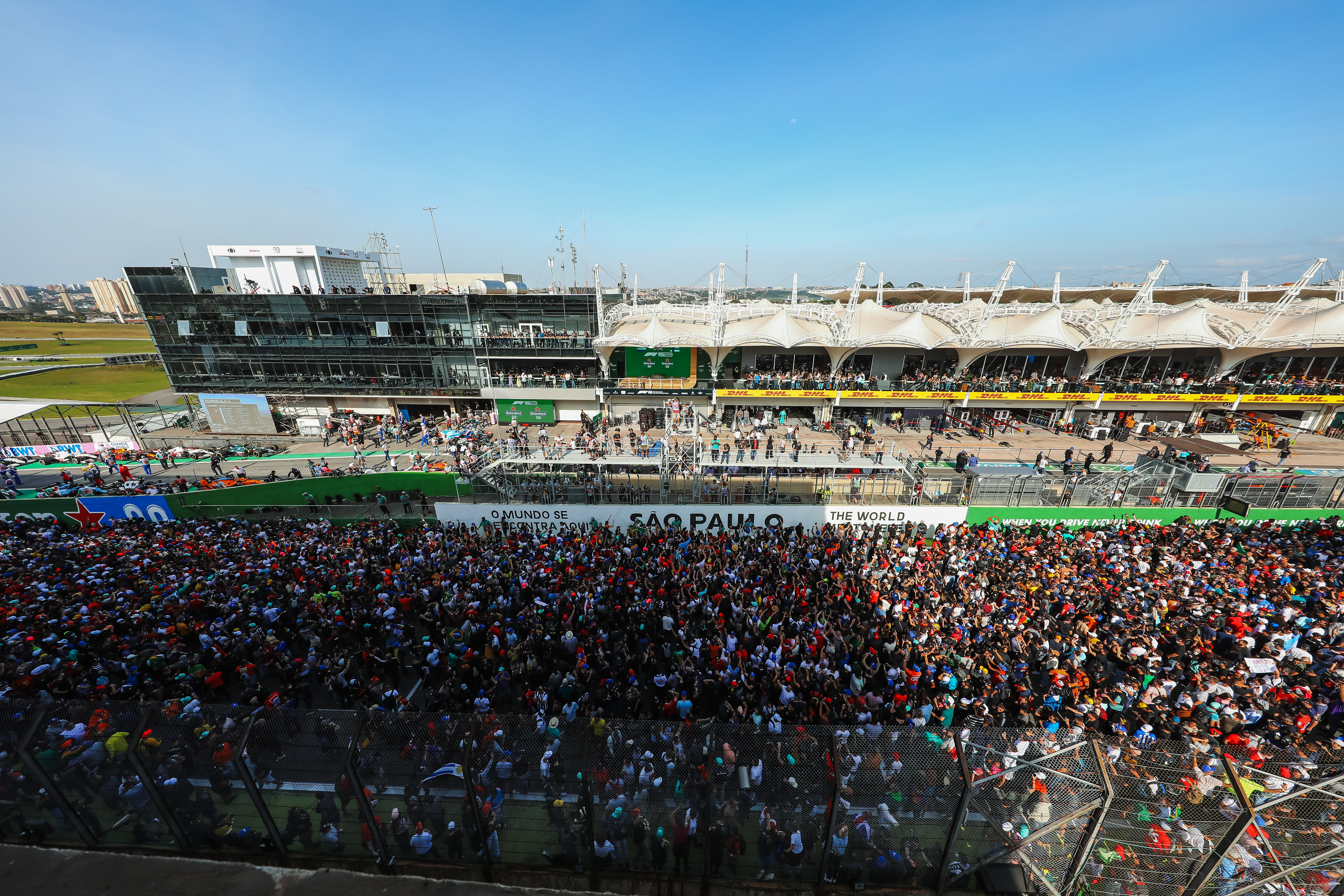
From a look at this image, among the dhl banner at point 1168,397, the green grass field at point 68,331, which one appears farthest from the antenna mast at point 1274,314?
the green grass field at point 68,331

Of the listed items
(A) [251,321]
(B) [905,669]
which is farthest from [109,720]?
(A) [251,321]

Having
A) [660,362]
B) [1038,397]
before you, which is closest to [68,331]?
[660,362]

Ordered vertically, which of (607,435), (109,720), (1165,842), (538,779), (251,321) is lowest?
(607,435)

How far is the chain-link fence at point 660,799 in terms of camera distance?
5.21 m

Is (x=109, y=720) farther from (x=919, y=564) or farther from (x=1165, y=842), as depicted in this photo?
(x=919, y=564)

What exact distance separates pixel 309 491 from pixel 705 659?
1949 centimetres

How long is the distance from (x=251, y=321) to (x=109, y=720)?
39.5 metres

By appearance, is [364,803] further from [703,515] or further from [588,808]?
[703,515]

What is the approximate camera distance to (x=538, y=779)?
567 centimetres

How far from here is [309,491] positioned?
1998 centimetres

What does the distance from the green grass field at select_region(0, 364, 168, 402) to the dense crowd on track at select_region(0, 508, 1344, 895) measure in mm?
60338

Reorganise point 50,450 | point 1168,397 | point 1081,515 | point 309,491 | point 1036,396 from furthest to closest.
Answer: point 1036,396 < point 1168,397 < point 50,450 < point 309,491 < point 1081,515

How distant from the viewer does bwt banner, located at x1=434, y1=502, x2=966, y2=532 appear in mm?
17656

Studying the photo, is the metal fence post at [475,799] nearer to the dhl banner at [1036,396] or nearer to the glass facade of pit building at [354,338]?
the glass facade of pit building at [354,338]
